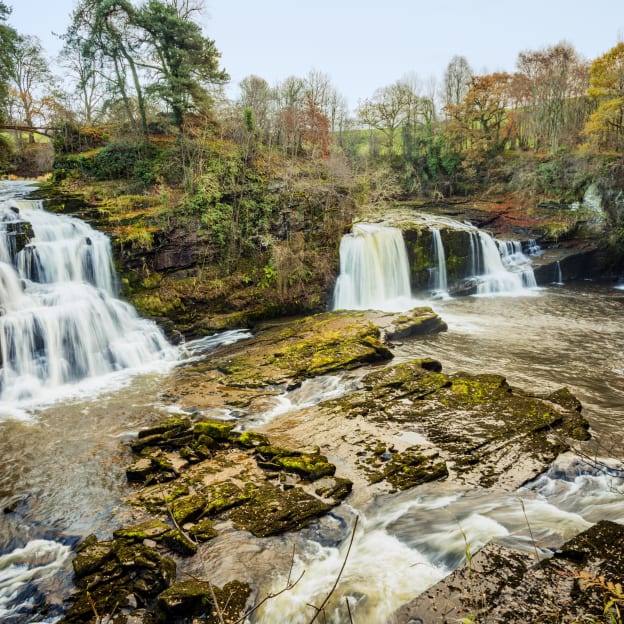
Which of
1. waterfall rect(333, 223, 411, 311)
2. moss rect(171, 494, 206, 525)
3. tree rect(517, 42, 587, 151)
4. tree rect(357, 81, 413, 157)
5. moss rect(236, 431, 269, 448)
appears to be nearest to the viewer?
moss rect(171, 494, 206, 525)

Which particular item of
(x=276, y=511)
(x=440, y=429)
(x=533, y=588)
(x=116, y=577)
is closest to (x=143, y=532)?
(x=116, y=577)

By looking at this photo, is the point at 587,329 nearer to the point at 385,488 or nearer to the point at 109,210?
the point at 385,488

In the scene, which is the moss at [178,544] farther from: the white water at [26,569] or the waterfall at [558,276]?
the waterfall at [558,276]

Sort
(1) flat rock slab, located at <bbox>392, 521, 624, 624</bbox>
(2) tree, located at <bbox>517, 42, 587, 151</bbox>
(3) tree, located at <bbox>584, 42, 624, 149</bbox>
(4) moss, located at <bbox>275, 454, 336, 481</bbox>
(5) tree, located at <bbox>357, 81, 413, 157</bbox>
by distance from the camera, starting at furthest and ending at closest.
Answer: (5) tree, located at <bbox>357, 81, 413, 157</bbox>, (2) tree, located at <bbox>517, 42, 587, 151</bbox>, (3) tree, located at <bbox>584, 42, 624, 149</bbox>, (4) moss, located at <bbox>275, 454, 336, 481</bbox>, (1) flat rock slab, located at <bbox>392, 521, 624, 624</bbox>

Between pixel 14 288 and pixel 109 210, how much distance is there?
4.83 metres

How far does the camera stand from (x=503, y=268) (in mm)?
21625

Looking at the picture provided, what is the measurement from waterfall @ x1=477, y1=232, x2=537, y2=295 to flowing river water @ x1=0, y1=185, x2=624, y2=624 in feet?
33.4

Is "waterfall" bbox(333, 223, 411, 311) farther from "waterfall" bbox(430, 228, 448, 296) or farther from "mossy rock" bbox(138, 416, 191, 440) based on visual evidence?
"mossy rock" bbox(138, 416, 191, 440)

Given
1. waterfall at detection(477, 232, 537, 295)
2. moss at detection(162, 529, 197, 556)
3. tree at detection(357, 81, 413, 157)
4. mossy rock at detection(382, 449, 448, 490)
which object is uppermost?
tree at detection(357, 81, 413, 157)

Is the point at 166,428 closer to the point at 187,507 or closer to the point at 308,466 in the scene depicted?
the point at 187,507

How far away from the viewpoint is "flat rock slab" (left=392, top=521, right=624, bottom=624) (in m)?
3.14

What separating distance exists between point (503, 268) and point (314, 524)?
19.7 meters

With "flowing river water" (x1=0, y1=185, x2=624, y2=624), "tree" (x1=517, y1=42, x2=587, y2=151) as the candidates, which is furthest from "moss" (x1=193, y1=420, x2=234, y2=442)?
"tree" (x1=517, y1=42, x2=587, y2=151)

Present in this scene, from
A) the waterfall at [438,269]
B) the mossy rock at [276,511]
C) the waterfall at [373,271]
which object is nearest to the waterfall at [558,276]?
the waterfall at [438,269]
